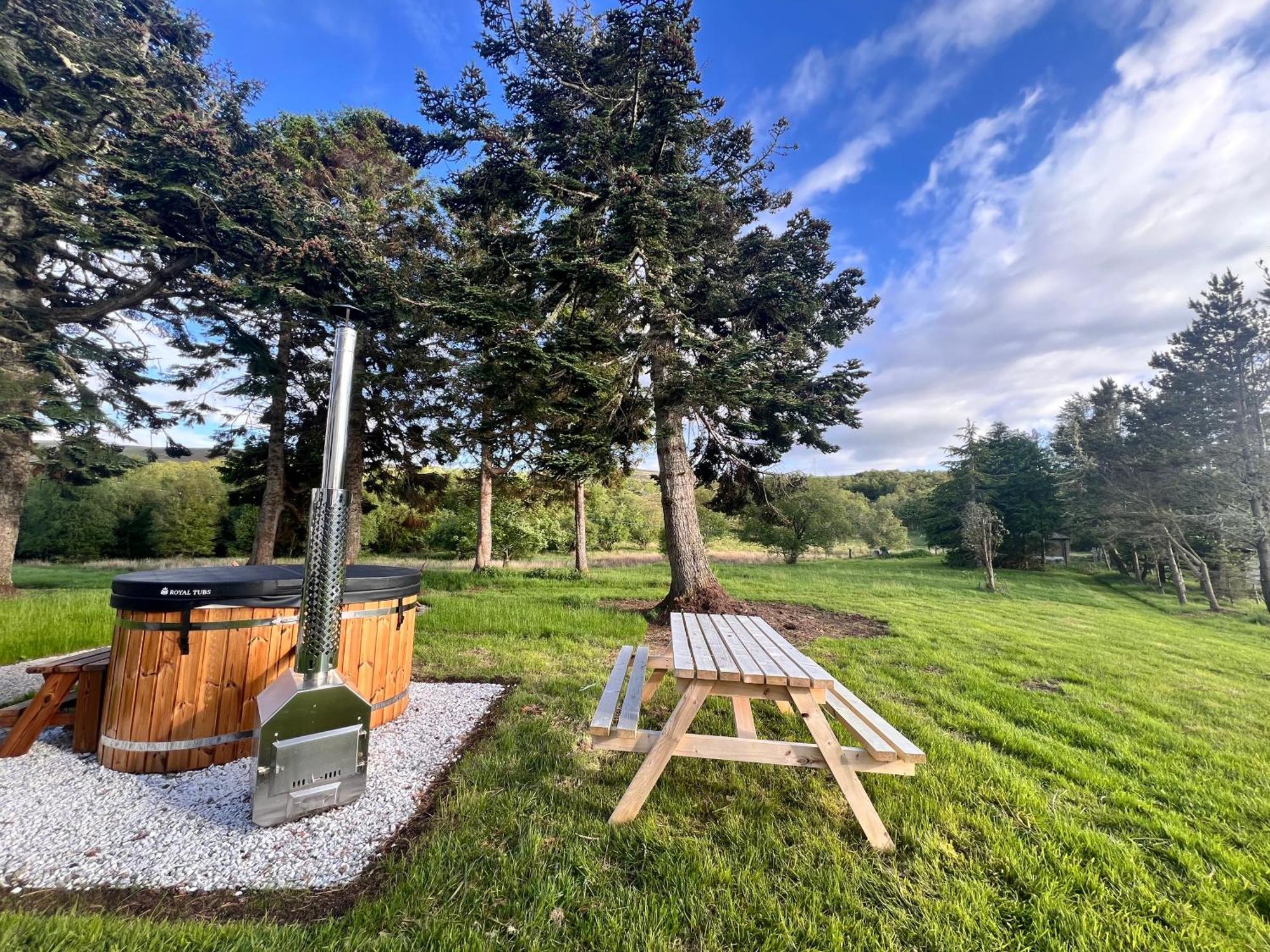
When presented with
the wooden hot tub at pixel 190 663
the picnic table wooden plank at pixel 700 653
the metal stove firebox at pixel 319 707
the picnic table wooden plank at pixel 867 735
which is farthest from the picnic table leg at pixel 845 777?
the wooden hot tub at pixel 190 663

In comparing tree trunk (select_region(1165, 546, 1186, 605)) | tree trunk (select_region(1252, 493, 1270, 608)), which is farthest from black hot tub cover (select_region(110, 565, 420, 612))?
tree trunk (select_region(1165, 546, 1186, 605))

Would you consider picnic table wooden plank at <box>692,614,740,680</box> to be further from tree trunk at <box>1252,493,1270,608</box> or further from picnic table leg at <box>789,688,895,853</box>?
tree trunk at <box>1252,493,1270,608</box>

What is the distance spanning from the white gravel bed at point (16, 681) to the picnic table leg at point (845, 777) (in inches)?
232

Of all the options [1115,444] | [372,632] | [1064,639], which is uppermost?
[1115,444]

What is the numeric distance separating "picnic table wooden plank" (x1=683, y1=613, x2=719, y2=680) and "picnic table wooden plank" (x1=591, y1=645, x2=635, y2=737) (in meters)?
0.50

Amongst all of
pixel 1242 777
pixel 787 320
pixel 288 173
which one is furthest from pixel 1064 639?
pixel 288 173

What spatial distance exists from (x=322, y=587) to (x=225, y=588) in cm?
91

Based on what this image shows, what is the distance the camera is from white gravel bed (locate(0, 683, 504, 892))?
1.90 metres

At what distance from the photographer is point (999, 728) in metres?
3.54

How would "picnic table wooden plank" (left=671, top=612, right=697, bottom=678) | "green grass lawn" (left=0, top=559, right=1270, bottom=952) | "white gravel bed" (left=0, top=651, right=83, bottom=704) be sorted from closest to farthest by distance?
"green grass lawn" (left=0, top=559, right=1270, bottom=952), "picnic table wooden plank" (left=671, top=612, right=697, bottom=678), "white gravel bed" (left=0, top=651, right=83, bottom=704)

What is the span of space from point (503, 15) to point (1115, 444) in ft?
90.7

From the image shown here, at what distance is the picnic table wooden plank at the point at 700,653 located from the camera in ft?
7.46

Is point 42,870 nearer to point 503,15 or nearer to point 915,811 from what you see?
point 915,811

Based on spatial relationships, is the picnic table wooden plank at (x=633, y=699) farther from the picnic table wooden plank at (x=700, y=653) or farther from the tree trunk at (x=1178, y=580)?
the tree trunk at (x=1178, y=580)
